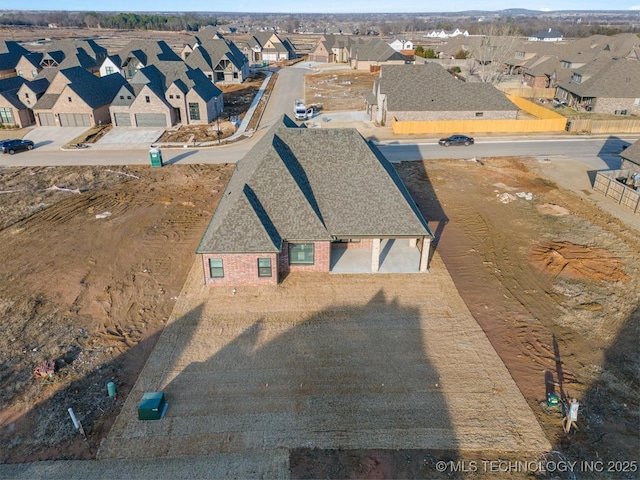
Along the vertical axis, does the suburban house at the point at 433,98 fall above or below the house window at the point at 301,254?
above

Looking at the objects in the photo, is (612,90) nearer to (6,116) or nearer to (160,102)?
(160,102)

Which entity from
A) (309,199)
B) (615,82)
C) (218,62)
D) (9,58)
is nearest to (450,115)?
(615,82)

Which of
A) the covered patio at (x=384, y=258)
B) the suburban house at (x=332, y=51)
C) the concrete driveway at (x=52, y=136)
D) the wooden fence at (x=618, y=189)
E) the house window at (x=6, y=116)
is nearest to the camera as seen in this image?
the covered patio at (x=384, y=258)

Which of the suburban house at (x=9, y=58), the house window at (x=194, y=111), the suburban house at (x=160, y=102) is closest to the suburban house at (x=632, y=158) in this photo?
the suburban house at (x=160, y=102)

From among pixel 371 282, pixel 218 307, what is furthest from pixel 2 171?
pixel 371 282

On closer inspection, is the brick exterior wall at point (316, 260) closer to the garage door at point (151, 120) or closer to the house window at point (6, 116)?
the garage door at point (151, 120)

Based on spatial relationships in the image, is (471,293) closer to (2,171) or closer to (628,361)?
(628,361)
